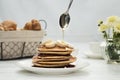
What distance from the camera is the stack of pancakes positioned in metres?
0.87

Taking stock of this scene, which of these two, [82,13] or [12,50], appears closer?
[12,50]

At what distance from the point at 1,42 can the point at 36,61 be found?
11.2 inches

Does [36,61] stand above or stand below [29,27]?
below

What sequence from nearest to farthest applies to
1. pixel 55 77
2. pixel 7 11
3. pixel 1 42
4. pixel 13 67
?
pixel 55 77 → pixel 13 67 → pixel 1 42 → pixel 7 11

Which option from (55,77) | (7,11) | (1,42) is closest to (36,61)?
(55,77)

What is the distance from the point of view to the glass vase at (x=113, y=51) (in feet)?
3.74

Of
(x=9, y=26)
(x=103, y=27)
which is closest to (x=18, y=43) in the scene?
(x=9, y=26)

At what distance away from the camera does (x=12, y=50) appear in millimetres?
1157

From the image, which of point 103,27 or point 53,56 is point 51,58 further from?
point 103,27

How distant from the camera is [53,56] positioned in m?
0.87

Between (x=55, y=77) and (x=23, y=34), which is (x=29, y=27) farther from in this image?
(x=55, y=77)

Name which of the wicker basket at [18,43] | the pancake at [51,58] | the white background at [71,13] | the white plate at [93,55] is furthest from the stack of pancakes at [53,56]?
the white background at [71,13]

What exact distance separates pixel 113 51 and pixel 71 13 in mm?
1279

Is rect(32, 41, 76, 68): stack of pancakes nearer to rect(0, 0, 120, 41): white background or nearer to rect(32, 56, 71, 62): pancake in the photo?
rect(32, 56, 71, 62): pancake
